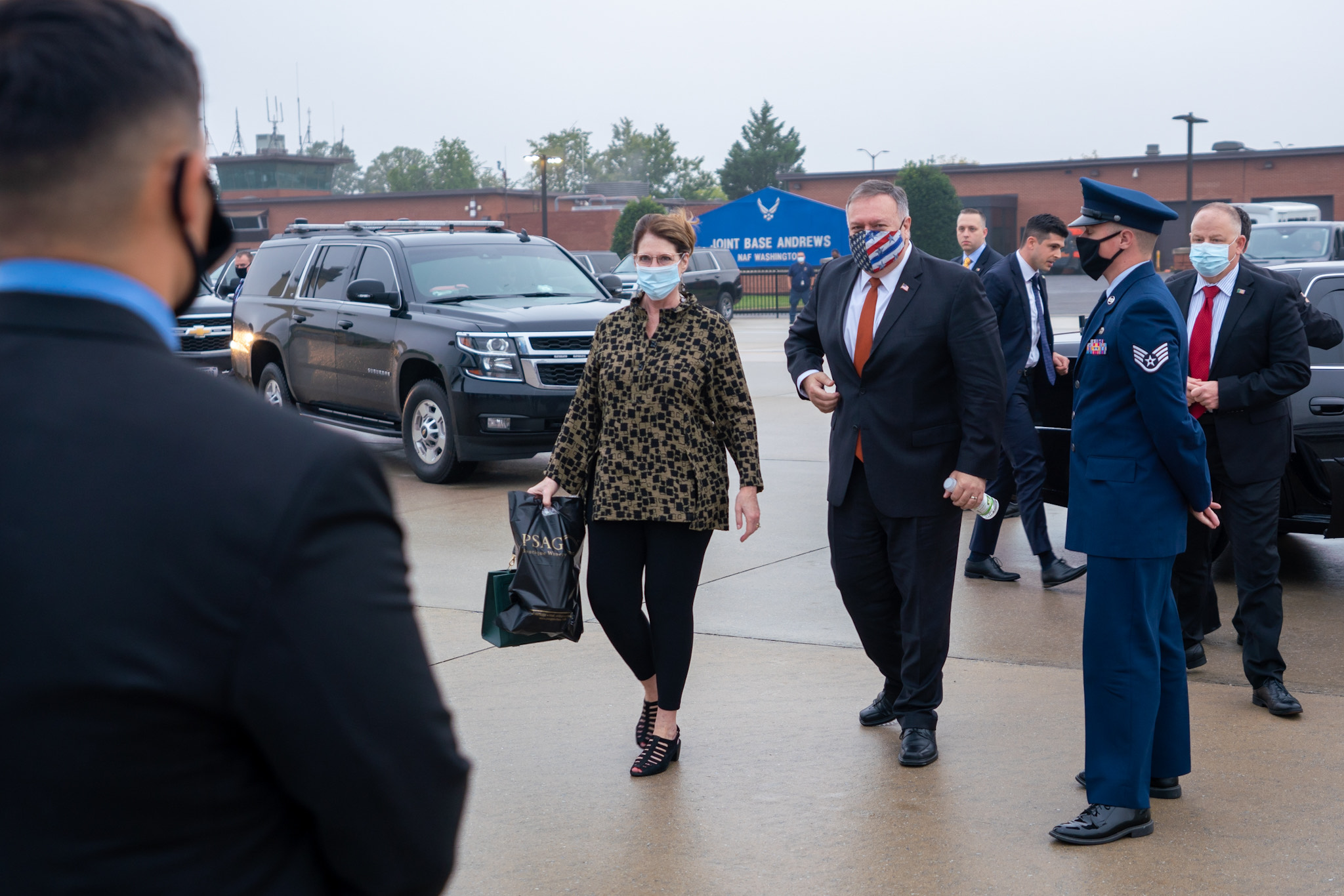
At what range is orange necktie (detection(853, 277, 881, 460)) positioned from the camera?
4.75 m

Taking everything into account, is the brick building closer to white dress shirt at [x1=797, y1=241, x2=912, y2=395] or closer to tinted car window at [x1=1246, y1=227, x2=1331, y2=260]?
tinted car window at [x1=1246, y1=227, x2=1331, y2=260]

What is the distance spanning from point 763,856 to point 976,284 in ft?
7.01

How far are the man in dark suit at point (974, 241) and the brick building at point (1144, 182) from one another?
36.5m

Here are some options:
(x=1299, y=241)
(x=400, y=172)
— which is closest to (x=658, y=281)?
(x=1299, y=241)

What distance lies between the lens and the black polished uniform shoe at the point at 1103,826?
3869 mm

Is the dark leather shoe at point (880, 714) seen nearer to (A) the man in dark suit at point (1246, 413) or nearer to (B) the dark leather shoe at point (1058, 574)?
(A) the man in dark suit at point (1246, 413)

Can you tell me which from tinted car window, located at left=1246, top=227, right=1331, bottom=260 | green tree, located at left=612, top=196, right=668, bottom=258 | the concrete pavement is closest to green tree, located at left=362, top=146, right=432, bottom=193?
green tree, located at left=612, top=196, right=668, bottom=258

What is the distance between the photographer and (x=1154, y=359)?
391 centimetres

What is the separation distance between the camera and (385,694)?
123cm

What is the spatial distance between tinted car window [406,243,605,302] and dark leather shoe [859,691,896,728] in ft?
23.8

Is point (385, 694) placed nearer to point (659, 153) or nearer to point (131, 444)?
point (131, 444)

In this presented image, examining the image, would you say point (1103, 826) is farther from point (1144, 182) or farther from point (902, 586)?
point (1144, 182)

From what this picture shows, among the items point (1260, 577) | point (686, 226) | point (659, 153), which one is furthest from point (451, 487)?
point (659, 153)

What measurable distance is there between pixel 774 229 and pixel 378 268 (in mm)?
30178
